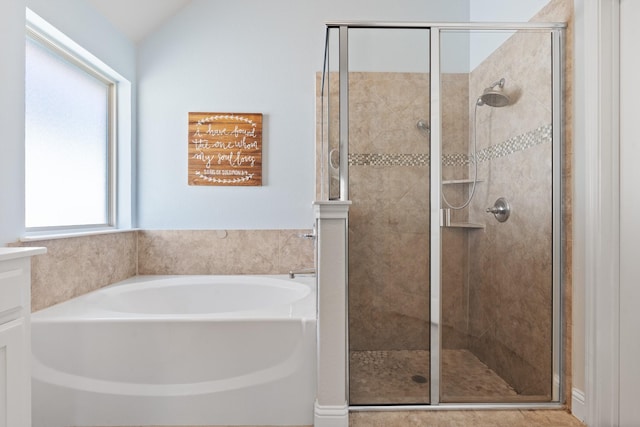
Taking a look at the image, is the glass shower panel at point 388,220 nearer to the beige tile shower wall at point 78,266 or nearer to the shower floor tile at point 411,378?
the shower floor tile at point 411,378

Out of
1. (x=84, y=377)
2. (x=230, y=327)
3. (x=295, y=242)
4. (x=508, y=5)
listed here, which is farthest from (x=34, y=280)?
(x=508, y=5)

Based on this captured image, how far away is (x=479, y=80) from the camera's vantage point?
1751mm

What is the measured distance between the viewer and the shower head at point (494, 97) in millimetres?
1755

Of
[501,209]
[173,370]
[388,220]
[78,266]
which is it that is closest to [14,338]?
[173,370]

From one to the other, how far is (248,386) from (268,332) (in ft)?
0.81

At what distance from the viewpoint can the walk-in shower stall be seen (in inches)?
67.7

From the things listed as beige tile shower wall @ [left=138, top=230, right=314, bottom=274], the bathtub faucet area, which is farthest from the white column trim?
beige tile shower wall @ [left=138, top=230, right=314, bottom=274]

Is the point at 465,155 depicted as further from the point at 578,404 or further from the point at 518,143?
the point at 578,404

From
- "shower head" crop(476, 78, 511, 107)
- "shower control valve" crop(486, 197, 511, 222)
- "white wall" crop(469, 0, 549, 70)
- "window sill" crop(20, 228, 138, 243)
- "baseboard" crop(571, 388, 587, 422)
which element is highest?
"white wall" crop(469, 0, 549, 70)

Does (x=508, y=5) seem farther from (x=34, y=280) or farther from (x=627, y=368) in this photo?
(x=34, y=280)

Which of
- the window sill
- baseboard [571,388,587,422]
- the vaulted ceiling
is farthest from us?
the vaulted ceiling

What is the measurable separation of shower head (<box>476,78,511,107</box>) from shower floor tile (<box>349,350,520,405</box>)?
122 centimetres

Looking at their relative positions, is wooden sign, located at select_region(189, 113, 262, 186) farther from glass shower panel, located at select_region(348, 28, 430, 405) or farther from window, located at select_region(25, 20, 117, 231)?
glass shower panel, located at select_region(348, 28, 430, 405)

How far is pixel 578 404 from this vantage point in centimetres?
162
